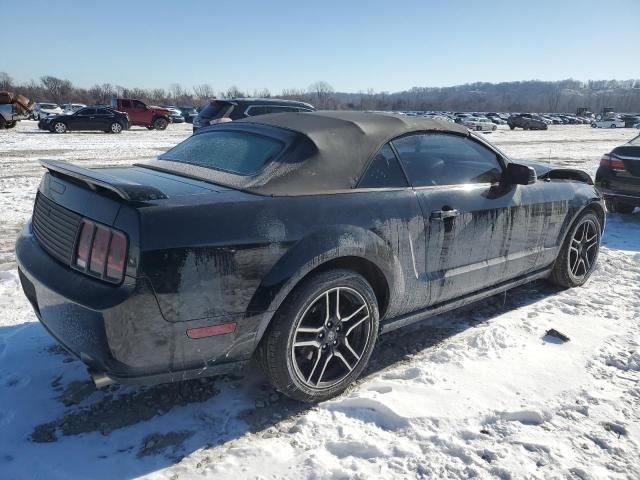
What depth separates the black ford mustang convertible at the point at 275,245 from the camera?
7.29ft

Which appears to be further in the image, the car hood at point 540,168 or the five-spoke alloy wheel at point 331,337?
the car hood at point 540,168

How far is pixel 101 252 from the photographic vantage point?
2.28 m

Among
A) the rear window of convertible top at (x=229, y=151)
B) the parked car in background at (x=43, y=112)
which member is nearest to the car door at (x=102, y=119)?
the parked car in background at (x=43, y=112)

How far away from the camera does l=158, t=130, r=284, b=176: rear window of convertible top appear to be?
2.92 metres

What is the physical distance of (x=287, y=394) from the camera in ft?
8.82

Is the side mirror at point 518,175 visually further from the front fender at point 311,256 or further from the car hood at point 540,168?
the front fender at point 311,256

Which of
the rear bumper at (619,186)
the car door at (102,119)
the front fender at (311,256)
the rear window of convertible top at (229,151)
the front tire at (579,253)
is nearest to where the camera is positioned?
the front fender at (311,256)

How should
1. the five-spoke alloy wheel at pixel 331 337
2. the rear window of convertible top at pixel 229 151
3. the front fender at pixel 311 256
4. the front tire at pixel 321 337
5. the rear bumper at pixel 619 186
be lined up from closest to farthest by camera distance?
the front fender at pixel 311 256
the front tire at pixel 321 337
the five-spoke alloy wheel at pixel 331 337
the rear window of convertible top at pixel 229 151
the rear bumper at pixel 619 186

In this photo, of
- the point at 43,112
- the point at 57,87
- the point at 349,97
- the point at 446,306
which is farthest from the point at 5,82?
the point at 349,97

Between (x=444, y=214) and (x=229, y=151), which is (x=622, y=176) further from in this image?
(x=229, y=151)

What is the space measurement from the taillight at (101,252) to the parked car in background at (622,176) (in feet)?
25.7

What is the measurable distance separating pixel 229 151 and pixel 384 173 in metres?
0.99

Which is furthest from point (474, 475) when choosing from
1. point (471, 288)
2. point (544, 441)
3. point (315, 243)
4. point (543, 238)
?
point (543, 238)

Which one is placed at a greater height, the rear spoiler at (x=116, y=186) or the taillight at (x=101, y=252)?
the rear spoiler at (x=116, y=186)
